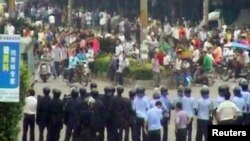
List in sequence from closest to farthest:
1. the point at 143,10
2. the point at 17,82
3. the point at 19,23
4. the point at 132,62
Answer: the point at 17,82 → the point at 132,62 → the point at 143,10 → the point at 19,23

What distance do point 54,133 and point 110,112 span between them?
1.27 metres

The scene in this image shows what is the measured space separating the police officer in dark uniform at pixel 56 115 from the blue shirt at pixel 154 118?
1814 millimetres

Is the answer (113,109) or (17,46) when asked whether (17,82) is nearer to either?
(17,46)

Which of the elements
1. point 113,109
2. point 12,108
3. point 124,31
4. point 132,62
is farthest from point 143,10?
point 12,108

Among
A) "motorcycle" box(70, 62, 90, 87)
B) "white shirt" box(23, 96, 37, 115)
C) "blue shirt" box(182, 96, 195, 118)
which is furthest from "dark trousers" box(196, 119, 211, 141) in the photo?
"motorcycle" box(70, 62, 90, 87)

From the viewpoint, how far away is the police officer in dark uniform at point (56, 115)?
1866 cm

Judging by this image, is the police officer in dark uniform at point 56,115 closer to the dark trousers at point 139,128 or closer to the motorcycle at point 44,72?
the dark trousers at point 139,128

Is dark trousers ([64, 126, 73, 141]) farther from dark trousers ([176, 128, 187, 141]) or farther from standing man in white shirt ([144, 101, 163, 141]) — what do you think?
dark trousers ([176, 128, 187, 141])

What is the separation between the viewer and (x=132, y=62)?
2877cm

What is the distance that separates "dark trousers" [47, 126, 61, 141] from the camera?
1898 centimetres

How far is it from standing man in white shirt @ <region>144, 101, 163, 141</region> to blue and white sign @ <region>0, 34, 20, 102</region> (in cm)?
385

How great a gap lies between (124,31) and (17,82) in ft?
82.9

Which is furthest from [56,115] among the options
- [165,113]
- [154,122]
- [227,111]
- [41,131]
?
[227,111]

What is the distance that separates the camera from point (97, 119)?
18.6 metres
